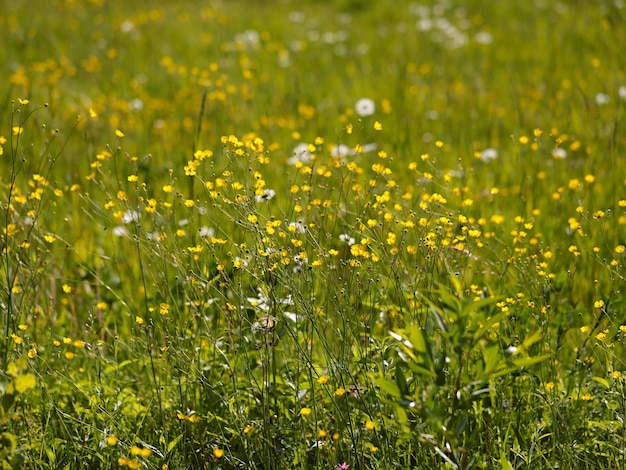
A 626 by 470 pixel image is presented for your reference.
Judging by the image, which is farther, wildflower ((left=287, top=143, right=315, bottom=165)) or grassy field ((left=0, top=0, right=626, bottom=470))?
wildflower ((left=287, top=143, right=315, bottom=165))

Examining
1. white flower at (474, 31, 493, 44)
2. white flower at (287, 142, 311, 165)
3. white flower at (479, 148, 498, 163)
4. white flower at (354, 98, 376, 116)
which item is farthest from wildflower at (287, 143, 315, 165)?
white flower at (474, 31, 493, 44)

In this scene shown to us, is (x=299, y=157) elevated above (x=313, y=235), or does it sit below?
below

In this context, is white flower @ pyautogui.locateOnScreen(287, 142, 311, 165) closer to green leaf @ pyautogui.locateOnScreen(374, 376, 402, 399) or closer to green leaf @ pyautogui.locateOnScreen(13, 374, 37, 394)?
green leaf @ pyautogui.locateOnScreen(374, 376, 402, 399)

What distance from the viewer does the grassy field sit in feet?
6.86

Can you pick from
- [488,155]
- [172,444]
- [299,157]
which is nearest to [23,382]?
[172,444]

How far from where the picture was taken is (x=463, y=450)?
5.70ft

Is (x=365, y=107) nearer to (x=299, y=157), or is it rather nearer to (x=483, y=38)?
(x=299, y=157)

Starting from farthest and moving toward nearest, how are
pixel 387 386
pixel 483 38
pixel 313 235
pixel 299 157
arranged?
pixel 483 38
pixel 299 157
pixel 313 235
pixel 387 386

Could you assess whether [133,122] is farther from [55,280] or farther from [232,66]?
[55,280]

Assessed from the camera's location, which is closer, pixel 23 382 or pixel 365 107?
→ pixel 23 382

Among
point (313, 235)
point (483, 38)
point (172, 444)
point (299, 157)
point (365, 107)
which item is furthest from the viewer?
point (483, 38)

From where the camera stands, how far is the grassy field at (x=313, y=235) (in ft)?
6.86

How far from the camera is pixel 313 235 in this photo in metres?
Answer: 2.41

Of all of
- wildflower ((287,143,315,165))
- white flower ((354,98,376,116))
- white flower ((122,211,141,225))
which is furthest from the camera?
white flower ((354,98,376,116))
